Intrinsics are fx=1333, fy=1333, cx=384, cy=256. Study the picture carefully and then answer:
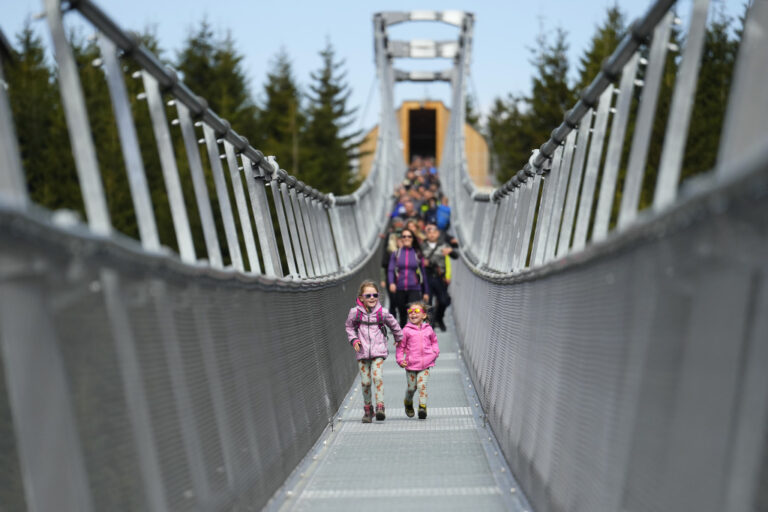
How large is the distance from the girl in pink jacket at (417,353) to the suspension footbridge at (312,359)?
1551 millimetres

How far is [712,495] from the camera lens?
312cm

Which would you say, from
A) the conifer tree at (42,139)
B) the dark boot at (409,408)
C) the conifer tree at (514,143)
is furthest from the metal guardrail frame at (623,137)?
the conifer tree at (514,143)

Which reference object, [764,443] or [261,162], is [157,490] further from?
[261,162]

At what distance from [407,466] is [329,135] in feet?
264

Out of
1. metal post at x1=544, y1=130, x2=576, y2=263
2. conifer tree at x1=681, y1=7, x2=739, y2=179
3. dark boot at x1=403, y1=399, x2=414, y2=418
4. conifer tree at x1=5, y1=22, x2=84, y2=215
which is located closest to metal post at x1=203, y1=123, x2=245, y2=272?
metal post at x1=544, y1=130, x2=576, y2=263

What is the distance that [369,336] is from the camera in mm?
11562

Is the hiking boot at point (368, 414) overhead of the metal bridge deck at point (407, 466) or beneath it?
beneath

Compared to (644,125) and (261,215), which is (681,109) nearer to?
(644,125)

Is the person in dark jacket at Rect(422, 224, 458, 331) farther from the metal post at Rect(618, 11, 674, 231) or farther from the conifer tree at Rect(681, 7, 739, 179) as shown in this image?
the metal post at Rect(618, 11, 674, 231)

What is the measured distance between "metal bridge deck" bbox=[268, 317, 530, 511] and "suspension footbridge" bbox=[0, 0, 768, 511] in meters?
0.04

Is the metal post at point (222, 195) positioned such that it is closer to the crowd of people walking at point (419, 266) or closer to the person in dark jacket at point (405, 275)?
the crowd of people walking at point (419, 266)

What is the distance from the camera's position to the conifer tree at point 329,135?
8250 cm

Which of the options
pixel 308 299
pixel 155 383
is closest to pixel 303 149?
pixel 308 299

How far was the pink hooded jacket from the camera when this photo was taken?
37.9 ft
